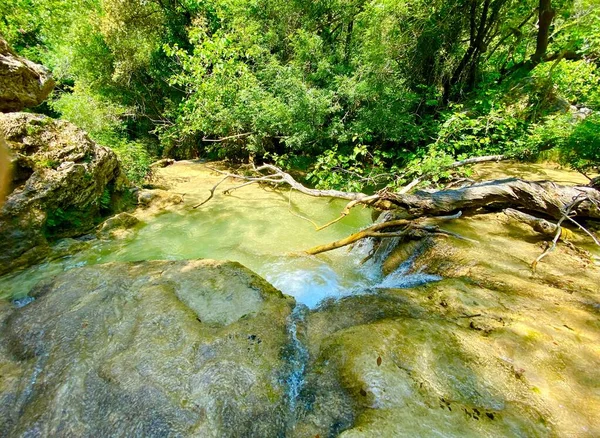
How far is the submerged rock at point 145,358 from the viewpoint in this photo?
1.91m

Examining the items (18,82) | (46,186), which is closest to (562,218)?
(46,186)

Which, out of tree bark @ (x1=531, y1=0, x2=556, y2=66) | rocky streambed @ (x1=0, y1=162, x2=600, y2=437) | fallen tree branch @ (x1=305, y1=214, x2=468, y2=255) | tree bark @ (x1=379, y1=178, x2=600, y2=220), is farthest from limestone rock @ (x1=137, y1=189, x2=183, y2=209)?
tree bark @ (x1=531, y1=0, x2=556, y2=66)

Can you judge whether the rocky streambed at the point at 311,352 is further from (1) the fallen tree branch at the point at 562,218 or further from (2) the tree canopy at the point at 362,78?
(2) the tree canopy at the point at 362,78

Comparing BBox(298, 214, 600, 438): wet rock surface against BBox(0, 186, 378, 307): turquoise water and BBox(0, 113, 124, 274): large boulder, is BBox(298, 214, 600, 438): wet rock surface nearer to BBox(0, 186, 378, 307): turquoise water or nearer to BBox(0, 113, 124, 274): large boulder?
BBox(0, 186, 378, 307): turquoise water

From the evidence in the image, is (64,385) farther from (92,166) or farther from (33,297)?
(92,166)

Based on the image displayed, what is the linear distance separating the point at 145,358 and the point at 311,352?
1325 millimetres

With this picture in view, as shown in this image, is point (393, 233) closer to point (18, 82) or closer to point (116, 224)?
point (116, 224)

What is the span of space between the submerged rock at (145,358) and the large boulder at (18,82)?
5.24 metres

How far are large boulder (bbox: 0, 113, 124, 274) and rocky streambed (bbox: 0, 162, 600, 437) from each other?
1.10 m

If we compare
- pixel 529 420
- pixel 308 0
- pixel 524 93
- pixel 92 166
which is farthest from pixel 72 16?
pixel 529 420

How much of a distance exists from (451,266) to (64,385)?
12.9ft

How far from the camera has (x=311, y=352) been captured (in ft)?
8.11

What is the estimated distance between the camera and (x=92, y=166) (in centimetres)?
607

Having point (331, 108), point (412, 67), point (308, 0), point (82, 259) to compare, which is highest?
point (308, 0)
